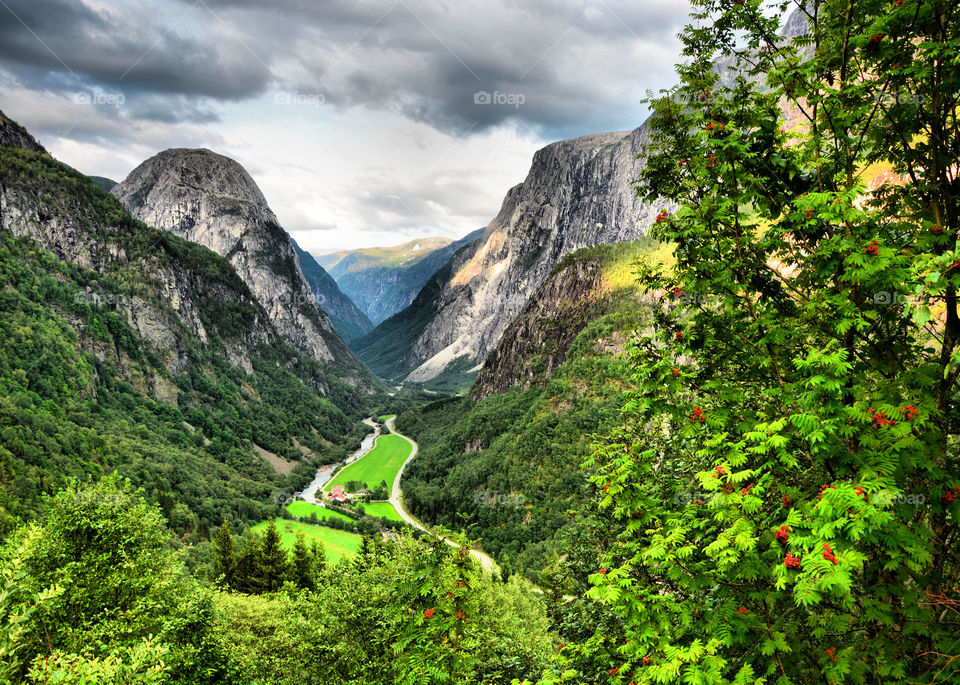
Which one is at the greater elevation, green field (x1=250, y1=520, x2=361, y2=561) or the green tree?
the green tree

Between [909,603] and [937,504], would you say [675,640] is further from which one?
[937,504]

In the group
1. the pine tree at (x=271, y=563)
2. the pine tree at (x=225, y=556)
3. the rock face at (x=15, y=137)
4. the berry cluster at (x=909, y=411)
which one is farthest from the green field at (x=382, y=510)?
the rock face at (x=15, y=137)

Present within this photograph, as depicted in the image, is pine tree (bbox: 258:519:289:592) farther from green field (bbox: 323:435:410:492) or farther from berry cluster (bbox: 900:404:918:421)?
green field (bbox: 323:435:410:492)

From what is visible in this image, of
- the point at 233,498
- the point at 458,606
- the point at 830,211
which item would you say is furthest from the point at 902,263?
the point at 233,498

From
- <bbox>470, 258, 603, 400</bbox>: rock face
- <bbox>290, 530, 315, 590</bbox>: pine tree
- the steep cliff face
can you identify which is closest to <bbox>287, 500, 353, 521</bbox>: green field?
<bbox>470, 258, 603, 400</bbox>: rock face

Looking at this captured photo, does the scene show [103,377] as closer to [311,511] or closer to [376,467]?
[311,511]
